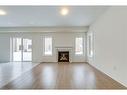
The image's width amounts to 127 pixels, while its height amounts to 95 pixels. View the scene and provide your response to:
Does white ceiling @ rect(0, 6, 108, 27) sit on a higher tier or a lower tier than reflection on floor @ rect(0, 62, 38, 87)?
higher

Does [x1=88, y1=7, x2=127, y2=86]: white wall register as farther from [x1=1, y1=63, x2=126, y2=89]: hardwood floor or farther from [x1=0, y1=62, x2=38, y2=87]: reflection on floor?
[x1=0, y1=62, x2=38, y2=87]: reflection on floor

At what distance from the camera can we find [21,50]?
42.8 ft

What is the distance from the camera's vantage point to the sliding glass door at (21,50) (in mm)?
12930

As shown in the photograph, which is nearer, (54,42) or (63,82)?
(63,82)

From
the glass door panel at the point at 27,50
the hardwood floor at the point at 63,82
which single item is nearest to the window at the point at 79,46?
the glass door panel at the point at 27,50

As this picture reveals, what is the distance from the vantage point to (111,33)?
608 cm

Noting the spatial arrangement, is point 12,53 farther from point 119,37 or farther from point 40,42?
point 119,37

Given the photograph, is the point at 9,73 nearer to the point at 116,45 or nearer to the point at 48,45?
the point at 116,45

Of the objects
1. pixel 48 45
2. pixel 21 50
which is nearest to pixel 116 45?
pixel 48 45

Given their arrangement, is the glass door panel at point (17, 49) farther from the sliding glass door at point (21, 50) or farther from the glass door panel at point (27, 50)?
the glass door panel at point (27, 50)

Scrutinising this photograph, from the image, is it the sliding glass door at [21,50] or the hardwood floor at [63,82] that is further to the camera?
the sliding glass door at [21,50]

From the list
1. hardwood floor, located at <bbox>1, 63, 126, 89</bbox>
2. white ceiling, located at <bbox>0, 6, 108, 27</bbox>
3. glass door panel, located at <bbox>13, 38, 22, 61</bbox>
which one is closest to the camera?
hardwood floor, located at <bbox>1, 63, 126, 89</bbox>

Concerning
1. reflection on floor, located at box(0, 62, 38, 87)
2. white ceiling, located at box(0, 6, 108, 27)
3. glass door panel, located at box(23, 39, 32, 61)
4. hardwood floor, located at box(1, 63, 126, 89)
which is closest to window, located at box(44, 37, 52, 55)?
glass door panel, located at box(23, 39, 32, 61)

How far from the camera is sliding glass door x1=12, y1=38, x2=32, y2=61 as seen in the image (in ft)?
42.4
